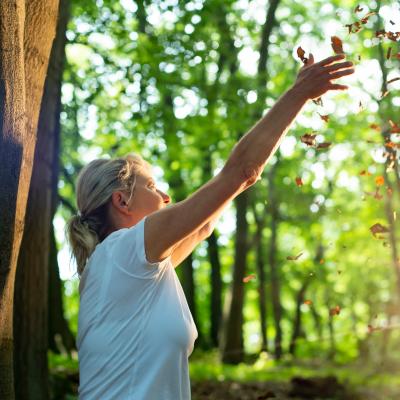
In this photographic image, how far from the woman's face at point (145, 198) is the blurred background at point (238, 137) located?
489 millimetres

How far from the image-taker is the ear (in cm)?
318

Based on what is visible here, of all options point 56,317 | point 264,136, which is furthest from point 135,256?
point 56,317

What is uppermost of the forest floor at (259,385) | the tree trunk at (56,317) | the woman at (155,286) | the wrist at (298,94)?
the wrist at (298,94)

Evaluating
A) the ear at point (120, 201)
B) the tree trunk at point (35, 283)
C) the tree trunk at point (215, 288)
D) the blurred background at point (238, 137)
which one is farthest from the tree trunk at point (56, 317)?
the tree trunk at point (215, 288)

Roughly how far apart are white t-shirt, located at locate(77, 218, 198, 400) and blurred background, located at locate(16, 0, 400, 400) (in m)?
0.67

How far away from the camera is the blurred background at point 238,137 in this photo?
698 cm

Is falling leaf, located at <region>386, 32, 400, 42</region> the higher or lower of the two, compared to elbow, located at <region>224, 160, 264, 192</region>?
higher

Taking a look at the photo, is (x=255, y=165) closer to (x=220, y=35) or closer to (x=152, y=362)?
(x=152, y=362)

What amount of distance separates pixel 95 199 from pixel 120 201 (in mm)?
120

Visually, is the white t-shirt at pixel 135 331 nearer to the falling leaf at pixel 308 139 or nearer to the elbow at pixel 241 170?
the elbow at pixel 241 170

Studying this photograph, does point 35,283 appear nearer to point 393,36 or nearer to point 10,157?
point 10,157

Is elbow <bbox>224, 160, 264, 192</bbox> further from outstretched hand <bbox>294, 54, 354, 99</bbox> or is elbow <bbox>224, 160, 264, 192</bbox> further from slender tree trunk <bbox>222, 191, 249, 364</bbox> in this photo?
slender tree trunk <bbox>222, 191, 249, 364</bbox>

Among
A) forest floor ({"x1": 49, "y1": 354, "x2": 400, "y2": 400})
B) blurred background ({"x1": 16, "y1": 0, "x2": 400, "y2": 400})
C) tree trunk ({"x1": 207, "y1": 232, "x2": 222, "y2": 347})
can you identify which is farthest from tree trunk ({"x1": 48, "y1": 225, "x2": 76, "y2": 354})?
tree trunk ({"x1": 207, "y1": 232, "x2": 222, "y2": 347})

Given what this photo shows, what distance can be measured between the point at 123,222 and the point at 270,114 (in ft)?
2.92
